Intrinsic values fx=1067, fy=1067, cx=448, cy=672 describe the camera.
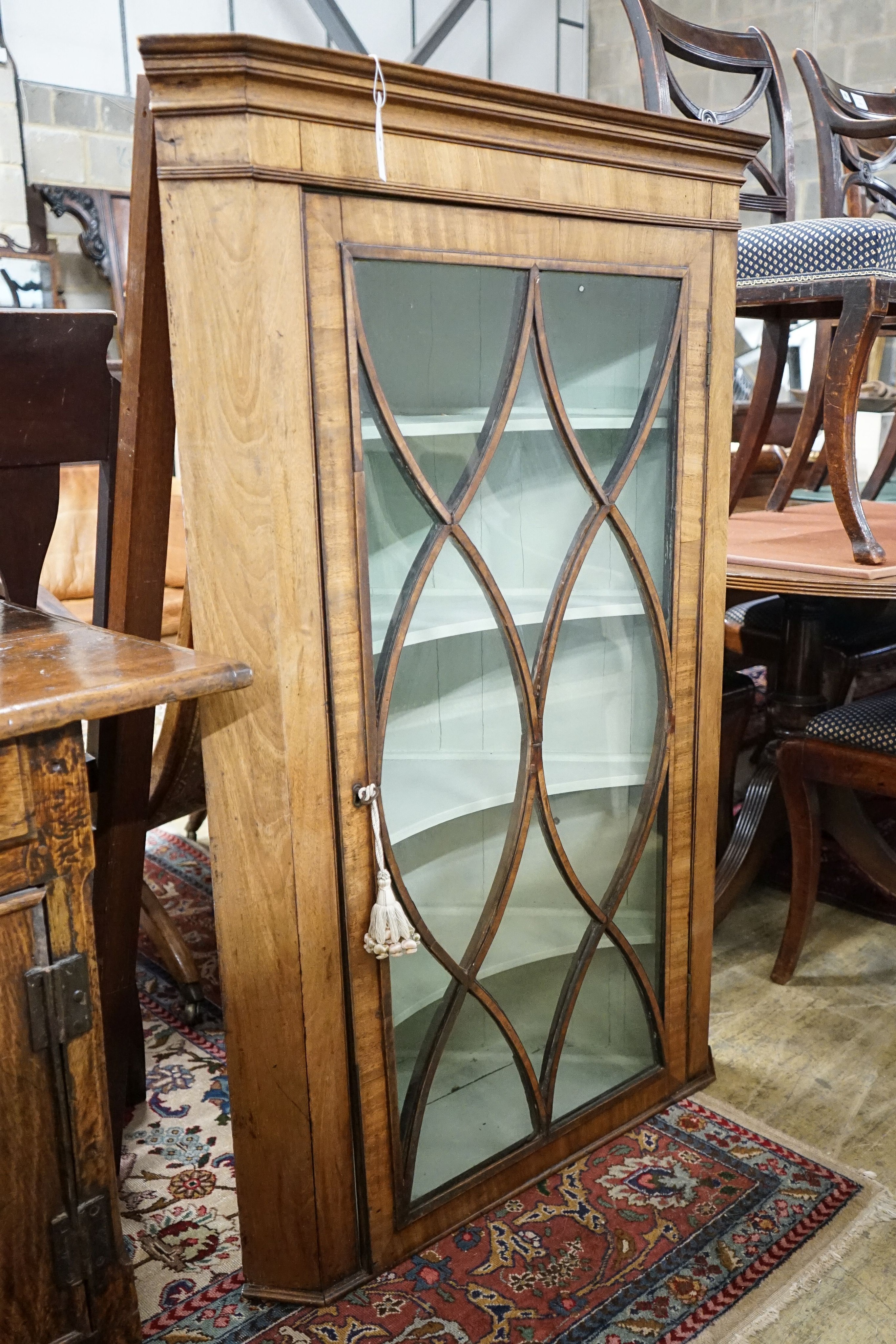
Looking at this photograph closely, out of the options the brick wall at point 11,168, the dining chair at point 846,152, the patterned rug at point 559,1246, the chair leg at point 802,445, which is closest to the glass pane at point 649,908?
the patterned rug at point 559,1246

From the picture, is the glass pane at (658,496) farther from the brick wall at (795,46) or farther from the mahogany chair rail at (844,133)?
the brick wall at (795,46)

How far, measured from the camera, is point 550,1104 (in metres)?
1.57

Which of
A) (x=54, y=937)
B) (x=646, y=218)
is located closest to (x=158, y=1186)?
(x=54, y=937)

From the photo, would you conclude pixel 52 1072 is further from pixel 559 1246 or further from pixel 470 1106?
pixel 559 1246

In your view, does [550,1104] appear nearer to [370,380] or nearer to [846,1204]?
[846,1204]

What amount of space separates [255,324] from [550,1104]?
116cm

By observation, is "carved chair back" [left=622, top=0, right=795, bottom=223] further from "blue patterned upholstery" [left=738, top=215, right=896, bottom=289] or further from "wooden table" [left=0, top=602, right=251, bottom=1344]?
"wooden table" [left=0, top=602, right=251, bottom=1344]

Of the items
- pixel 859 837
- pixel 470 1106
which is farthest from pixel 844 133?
pixel 470 1106

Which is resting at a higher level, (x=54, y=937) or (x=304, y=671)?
(x=304, y=671)

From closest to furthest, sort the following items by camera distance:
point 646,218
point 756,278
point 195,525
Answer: point 195,525 < point 646,218 < point 756,278

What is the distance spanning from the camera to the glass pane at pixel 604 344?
138cm

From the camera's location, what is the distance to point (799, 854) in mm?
2082

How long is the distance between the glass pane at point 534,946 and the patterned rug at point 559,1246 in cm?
23

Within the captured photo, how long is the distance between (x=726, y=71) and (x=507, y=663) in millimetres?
1536
